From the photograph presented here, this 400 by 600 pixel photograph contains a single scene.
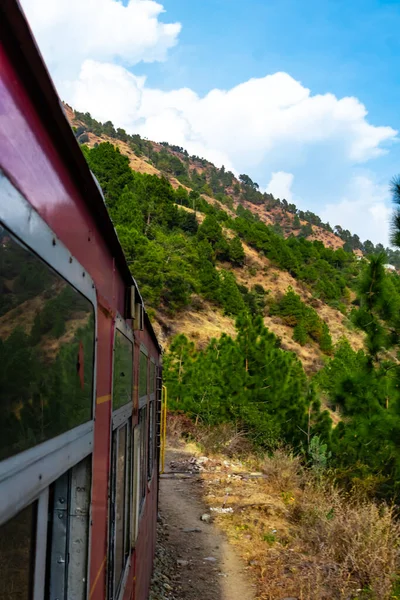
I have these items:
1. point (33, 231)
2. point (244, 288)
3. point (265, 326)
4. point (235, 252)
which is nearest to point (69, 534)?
point (33, 231)

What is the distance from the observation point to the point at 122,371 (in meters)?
2.43

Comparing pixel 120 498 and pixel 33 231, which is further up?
pixel 33 231

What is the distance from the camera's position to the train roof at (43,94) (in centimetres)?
82

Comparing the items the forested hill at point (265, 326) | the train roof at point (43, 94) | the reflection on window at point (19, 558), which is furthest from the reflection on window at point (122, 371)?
the forested hill at point (265, 326)

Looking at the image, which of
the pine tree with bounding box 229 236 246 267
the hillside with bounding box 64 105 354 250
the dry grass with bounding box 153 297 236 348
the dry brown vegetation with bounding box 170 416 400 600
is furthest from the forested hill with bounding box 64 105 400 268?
the dry brown vegetation with bounding box 170 416 400 600

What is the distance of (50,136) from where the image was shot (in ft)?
3.64

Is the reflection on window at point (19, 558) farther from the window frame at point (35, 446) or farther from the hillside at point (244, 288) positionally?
the hillside at point (244, 288)

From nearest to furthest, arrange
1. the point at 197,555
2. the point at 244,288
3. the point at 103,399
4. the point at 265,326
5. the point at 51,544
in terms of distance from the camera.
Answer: the point at 51,544
the point at 103,399
the point at 197,555
the point at 265,326
the point at 244,288

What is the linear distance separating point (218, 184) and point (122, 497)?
112m

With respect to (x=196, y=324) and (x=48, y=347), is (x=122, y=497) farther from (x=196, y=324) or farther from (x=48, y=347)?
(x=196, y=324)

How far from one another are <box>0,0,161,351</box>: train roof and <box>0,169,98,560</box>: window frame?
0.22 m

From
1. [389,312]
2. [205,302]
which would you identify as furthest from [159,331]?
[389,312]

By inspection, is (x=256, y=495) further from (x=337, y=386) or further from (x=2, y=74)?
(x=2, y=74)

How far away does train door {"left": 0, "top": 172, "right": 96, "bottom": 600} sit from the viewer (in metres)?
0.81
